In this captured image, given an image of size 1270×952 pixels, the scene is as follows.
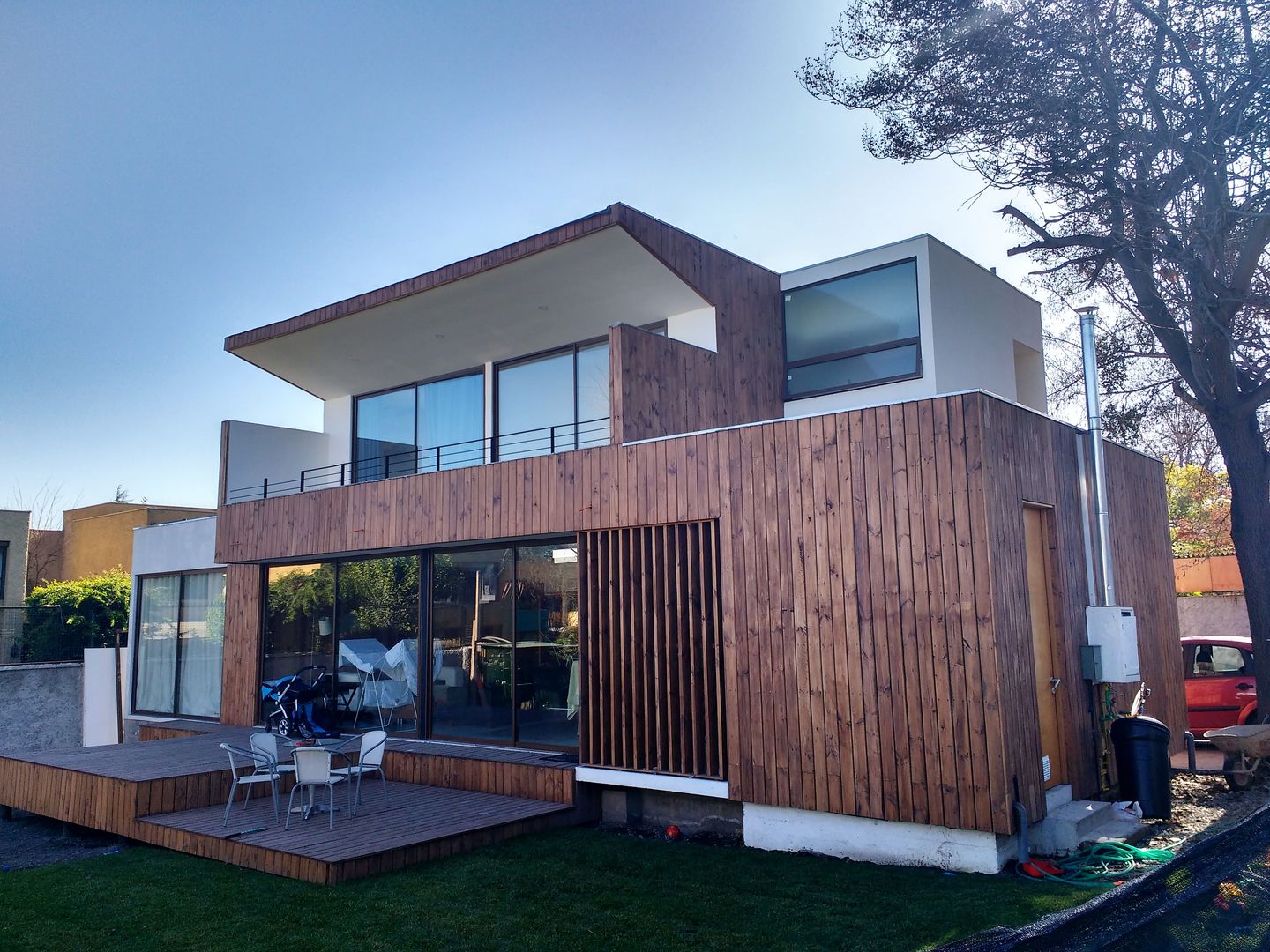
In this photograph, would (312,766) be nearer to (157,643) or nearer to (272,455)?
(272,455)

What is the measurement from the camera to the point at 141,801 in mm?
9062

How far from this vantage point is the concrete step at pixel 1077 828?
7.09 metres

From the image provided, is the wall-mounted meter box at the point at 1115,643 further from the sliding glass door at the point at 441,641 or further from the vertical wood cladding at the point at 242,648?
the vertical wood cladding at the point at 242,648

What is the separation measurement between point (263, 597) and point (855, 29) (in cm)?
1142

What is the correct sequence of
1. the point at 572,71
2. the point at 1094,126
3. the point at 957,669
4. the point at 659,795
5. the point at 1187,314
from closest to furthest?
the point at 957,669 → the point at 659,795 → the point at 1094,126 → the point at 1187,314 → the point at 572,71

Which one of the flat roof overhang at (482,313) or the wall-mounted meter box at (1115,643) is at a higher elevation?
the flat roof overhang at (482,313)

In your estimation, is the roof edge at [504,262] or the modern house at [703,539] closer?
the modern house at [703,539]

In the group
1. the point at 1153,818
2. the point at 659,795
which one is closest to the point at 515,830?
the point at 659,795

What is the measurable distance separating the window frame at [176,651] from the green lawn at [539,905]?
7852 millimetres

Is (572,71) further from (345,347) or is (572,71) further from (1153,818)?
(1153,818)

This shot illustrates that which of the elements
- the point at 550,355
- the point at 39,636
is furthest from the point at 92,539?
the point at 550,355

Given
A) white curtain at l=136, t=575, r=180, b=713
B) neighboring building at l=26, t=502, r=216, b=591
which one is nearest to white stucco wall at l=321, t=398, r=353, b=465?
white curtain at l=136, t=575, r=180, b=713

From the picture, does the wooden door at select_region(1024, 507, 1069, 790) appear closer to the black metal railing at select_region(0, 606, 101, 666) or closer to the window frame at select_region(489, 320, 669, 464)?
the window frame at select_region(489, 320, 669, 464)

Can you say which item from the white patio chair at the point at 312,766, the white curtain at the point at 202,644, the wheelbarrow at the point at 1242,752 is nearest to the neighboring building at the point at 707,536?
the white curtain at the point at 202,644
